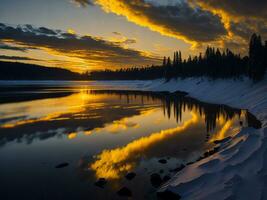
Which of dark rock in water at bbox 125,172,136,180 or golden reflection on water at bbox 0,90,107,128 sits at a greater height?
golden reflection on water at bbox 0,90,107,128

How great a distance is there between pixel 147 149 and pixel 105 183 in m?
5.69

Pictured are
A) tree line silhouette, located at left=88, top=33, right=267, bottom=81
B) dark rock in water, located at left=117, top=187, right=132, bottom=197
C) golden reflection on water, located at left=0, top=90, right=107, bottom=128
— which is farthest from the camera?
tree line silhouette, located at left=88, top=33, right=267, bottom=81

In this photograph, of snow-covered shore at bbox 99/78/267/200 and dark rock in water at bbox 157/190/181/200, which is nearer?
snow-covered shore at bbox 99/78/267/200

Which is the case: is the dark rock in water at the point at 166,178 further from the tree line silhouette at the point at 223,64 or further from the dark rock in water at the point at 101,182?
the tree line silhouette at the point at 223,64

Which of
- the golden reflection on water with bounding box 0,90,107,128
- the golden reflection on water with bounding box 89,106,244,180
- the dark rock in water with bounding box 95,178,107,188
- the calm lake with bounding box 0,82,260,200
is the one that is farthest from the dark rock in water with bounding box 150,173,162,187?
the golden reflection on water with bounding box 0,90,107,128

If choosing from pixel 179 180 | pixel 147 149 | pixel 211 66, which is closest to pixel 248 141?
pixel 179 180

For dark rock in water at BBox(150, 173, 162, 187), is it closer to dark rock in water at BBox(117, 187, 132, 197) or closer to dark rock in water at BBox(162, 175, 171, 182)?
dark rock in water at BBox(162, 175, 171, 182)

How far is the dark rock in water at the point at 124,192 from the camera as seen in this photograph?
9.80 meters

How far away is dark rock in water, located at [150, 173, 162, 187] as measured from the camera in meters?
10.8

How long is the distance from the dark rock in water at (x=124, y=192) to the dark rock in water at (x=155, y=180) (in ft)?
4.66

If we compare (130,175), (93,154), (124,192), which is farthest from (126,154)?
(124,192)

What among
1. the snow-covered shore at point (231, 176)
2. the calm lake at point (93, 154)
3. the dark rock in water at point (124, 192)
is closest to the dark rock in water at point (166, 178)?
the calm lake at point (93, 154)

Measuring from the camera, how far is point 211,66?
72.1 meters

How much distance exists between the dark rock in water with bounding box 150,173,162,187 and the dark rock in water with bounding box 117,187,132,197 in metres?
1.42
